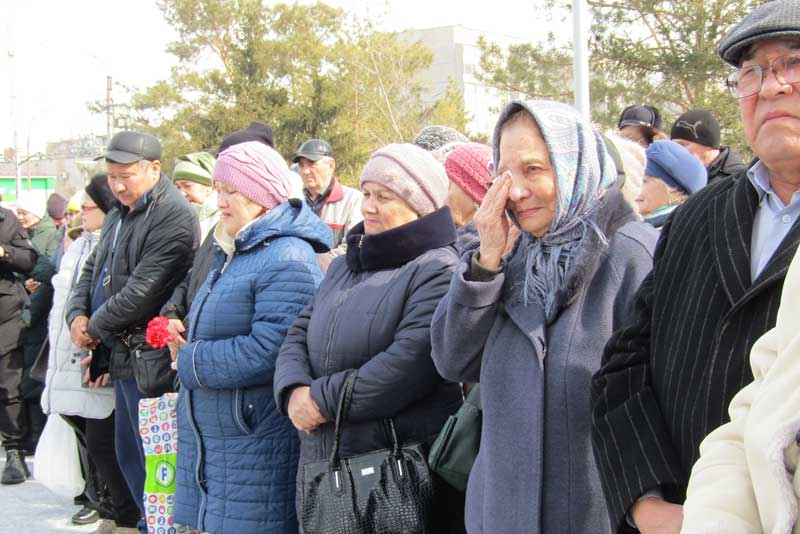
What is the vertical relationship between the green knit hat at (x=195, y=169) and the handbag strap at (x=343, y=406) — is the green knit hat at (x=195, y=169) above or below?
above

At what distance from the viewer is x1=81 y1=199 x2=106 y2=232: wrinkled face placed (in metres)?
5.27

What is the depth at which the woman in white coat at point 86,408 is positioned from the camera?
468 centimetres

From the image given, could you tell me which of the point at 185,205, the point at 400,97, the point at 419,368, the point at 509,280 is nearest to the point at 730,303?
the point at 509,280

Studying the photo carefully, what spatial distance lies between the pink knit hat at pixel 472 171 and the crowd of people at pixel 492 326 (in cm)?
1

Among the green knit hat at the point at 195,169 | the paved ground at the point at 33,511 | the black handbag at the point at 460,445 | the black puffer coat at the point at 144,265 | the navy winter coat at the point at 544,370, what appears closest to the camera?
the navy winter coat at the point at 544,370

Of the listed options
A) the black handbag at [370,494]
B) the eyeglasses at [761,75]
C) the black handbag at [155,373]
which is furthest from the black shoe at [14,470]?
the eyeglasses at [761,75]

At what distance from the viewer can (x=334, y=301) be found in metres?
2.96

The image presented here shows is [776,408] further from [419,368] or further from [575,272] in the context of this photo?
[419,368]

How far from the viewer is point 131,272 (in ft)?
14.4

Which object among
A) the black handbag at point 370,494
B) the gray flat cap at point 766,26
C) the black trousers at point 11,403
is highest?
the gray flat cap at point 766,26

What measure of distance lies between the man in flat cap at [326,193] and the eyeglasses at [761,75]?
14.9ft

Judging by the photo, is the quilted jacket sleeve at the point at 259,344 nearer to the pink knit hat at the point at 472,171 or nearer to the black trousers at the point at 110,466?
the pink knit hat at the point at 472,171

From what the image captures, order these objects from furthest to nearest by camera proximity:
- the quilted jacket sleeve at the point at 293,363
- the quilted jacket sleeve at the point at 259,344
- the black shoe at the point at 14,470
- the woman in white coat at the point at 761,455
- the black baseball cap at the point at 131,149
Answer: the black shoe at the point at 14,470
the black baseball cap at the point at 131,149
the quilted jacket sleeve at the point at 259,344
the quilted jacket sleeve at the point at 293,363
the woman in white coat at the point at 761,455

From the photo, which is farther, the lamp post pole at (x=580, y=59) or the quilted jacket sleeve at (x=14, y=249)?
the lamp post pole at (x=580, y=59)
